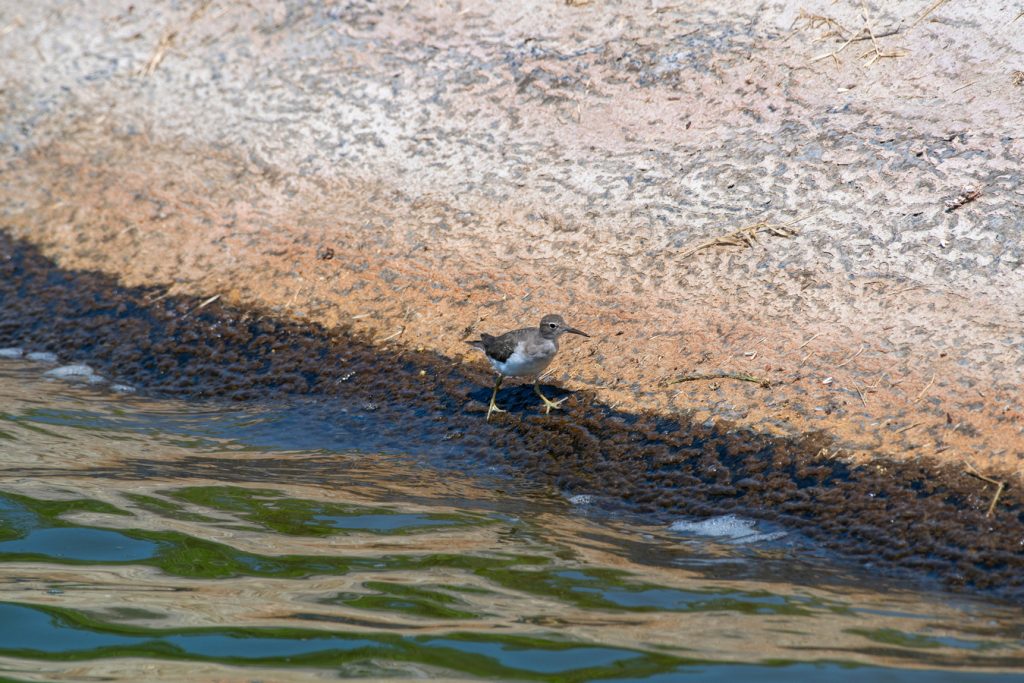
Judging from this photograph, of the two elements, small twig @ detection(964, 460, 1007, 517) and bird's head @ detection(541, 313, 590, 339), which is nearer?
small twig @ detection(964, 460, 1007, 517)

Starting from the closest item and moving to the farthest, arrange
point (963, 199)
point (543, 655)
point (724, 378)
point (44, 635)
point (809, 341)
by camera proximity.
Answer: point (543, 655), point (44, 635), point (724, 378), point (809, 341), point (963, 199)

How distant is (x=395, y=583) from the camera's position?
6250 millimetres

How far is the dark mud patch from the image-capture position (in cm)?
683

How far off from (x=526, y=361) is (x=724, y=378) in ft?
4.56

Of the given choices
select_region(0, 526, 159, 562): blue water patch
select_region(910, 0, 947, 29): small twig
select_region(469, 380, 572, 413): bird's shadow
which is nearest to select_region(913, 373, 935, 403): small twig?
select_region(469, 380, 572, 413): bird's shadow

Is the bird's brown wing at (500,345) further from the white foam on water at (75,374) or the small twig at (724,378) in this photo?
the white foam on water at (75,374)

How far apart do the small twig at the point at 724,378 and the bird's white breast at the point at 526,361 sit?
2.88ft

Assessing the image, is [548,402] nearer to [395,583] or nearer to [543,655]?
[395,583]

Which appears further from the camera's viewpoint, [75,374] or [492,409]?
[75,374]

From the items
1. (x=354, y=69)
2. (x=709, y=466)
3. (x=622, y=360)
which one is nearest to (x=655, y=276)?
(x=622, y=360)

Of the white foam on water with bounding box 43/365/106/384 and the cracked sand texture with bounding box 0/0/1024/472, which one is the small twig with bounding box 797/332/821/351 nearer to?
the cracked sand texture with bounding box 0/0/1024/472

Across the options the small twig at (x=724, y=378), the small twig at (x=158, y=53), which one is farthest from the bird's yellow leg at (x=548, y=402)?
the small twig at (x=158, y=53)

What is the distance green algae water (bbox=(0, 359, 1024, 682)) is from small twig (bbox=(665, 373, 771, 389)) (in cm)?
124

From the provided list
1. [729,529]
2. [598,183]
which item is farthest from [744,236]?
[729,529]
